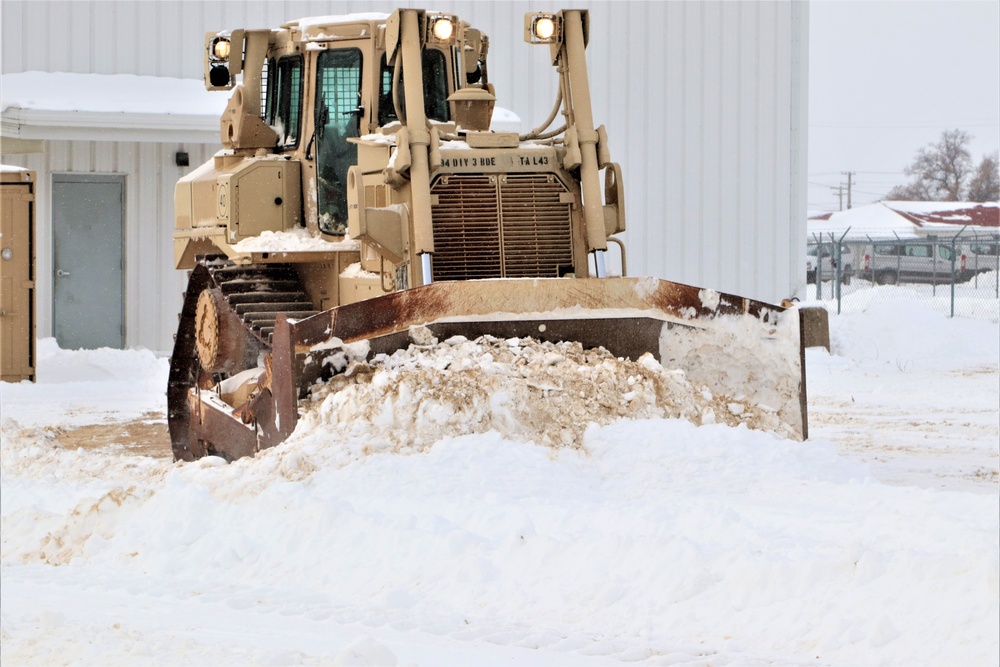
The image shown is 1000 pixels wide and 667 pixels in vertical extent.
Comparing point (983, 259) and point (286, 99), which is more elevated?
point (286, 99)

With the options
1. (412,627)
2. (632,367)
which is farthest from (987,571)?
(632,367)

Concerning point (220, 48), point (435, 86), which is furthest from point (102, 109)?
point (435, 86)

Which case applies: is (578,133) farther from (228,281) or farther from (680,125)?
(680,125)

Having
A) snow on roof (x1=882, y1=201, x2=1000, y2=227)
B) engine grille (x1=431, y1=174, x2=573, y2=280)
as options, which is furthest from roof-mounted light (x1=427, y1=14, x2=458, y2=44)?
snow on roof (x1=882, y1=201, x2=1000, y2=227)

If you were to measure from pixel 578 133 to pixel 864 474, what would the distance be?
3.19 metres

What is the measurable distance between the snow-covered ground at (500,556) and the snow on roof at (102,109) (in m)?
8.26

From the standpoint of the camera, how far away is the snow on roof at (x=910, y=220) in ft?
169

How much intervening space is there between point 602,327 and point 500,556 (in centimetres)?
277

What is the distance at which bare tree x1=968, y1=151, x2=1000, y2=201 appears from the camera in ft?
230

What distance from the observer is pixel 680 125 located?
1972 centimetres

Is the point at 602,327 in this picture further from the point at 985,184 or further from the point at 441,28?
the point at 985,184

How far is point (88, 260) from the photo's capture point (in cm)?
1766

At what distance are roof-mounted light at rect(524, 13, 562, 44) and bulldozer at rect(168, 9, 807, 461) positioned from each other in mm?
14

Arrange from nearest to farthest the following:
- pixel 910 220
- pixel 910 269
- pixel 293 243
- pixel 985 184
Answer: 1. pixel 293 243
2. pixel 910 269
3. pixel 910 220
4. pixel 985 184
